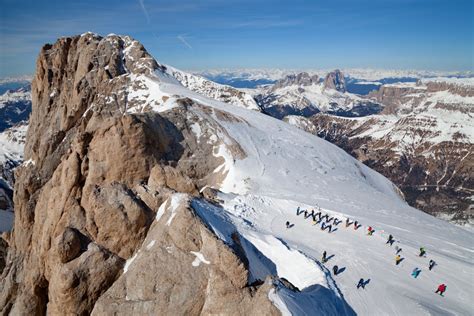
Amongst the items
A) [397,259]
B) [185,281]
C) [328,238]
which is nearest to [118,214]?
[185,281]

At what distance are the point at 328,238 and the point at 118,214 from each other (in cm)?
2599

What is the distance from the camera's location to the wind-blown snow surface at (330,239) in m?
30.5

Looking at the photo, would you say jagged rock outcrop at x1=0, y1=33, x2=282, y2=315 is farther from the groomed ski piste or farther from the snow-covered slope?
the snow-covered slope

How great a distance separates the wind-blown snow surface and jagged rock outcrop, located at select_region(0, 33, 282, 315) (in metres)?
4.07

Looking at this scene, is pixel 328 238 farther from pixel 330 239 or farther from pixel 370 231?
pixel 370 231

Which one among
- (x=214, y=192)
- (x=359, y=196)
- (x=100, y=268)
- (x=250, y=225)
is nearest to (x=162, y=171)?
(x=214, y=192)

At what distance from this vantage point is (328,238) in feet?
142

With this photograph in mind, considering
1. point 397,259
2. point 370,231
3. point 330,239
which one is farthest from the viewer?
point 370,231

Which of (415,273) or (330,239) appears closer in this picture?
(415,273)

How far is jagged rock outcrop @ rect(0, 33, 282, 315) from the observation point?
81.5 feet

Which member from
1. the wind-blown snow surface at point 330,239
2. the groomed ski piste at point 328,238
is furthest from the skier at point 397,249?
the wind-blown snow surface at point 330,239

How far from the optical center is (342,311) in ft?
92.4

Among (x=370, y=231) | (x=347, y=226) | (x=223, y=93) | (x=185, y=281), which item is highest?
(x=223, y=93)

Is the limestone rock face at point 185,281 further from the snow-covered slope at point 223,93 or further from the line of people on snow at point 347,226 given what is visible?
the snow-covered slope at point 223,93
